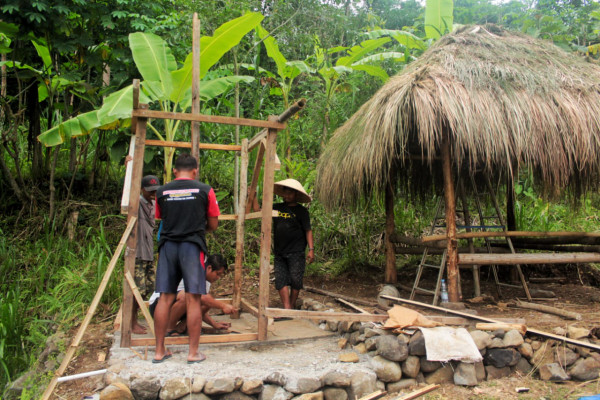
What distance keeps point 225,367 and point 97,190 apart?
549cm

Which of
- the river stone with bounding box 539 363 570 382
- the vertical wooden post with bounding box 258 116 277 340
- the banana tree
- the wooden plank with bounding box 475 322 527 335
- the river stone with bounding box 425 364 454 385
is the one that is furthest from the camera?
the banana tree

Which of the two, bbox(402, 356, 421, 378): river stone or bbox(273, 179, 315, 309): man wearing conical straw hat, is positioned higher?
bbox(273, 179, 315, 309): man wearing conical straw hat

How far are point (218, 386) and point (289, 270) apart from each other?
209 cm

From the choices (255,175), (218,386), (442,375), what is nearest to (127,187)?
(255,175)

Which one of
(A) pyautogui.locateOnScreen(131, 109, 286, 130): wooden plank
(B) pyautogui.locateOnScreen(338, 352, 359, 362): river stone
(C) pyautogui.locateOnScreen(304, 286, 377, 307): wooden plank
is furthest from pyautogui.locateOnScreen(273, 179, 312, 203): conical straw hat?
(B) pyautogui.locateOnScreen(338, 352, 359, 362): river stone

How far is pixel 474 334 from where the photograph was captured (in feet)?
13.1

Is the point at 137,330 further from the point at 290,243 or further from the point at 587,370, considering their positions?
the point at 587,370

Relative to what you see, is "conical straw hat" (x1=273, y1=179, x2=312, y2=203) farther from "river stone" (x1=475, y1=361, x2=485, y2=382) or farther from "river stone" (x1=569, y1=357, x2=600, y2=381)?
"river stone" (x1=569, y1=357, x2=600, y2=381)

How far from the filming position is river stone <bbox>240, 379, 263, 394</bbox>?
11.2ft

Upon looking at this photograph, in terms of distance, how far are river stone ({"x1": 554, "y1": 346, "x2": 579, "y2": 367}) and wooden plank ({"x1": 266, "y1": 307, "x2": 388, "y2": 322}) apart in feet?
4.54

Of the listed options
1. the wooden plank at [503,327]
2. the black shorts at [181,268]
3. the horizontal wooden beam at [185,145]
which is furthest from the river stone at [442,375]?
the horizontal wooden beam at [185,145]

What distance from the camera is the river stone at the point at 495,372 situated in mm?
3910

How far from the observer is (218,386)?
339 centimetres

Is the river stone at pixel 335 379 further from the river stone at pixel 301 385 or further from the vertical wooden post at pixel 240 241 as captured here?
the vertical wooden post at pixel 240 241
